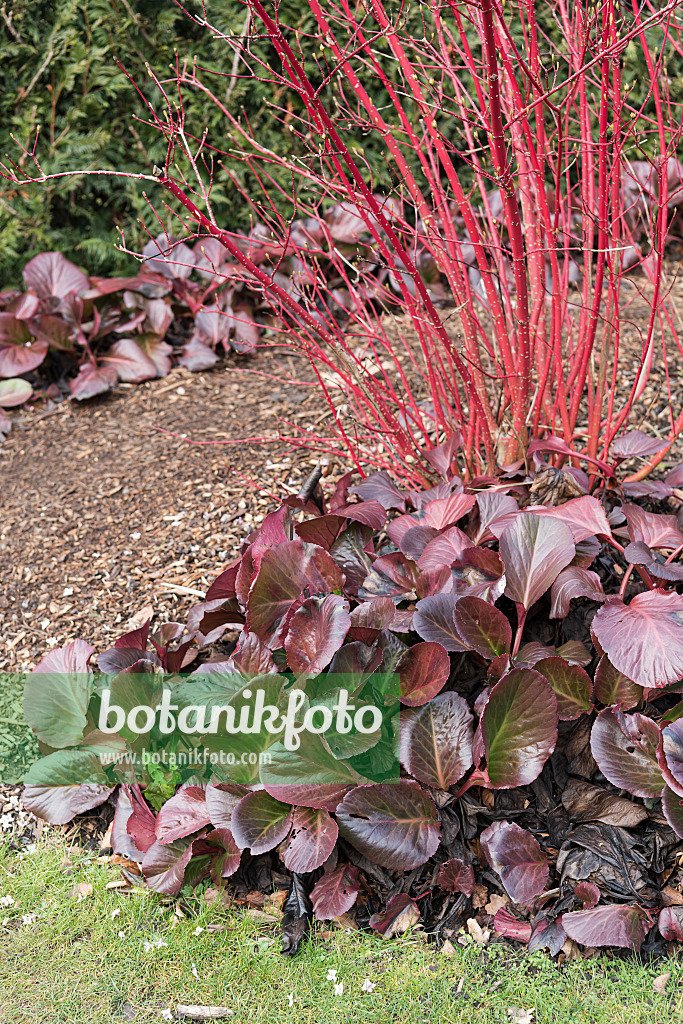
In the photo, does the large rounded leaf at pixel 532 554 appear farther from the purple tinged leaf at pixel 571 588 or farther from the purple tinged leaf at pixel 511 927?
the purple tinged leaf at pixel 511 927

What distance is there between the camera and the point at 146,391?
11.6 ft

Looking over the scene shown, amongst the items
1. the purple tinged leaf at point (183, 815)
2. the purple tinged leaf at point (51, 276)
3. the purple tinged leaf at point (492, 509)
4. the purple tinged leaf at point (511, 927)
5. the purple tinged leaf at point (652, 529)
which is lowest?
the purple tinged leaf at point (511, 927)

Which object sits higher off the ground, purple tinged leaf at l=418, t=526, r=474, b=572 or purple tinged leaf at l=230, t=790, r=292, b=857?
purple tinged leaf at l=418, t=526, r=474, b=572

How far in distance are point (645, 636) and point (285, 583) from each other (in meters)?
0.83

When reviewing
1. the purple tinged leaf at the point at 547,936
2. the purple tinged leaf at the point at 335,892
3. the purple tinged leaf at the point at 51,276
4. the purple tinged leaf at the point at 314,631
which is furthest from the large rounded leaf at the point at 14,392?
the purple tinged leaf at the point at 547,936

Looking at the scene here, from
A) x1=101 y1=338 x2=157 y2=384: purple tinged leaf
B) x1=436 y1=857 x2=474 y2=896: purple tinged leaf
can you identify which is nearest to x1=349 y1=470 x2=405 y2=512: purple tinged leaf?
x1=436 y1=857 x2=474 y2=896: purple tinged leaf

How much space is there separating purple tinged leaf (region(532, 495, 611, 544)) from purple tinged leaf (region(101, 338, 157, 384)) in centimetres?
213

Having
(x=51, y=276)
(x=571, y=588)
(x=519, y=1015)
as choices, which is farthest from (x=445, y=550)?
(x=51, y=276)

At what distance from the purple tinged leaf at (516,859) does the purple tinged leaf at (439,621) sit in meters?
0.40

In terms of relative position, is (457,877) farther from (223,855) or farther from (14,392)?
(14,392)

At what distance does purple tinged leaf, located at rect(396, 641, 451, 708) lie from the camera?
1.83m

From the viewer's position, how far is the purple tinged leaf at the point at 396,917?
1.76 m

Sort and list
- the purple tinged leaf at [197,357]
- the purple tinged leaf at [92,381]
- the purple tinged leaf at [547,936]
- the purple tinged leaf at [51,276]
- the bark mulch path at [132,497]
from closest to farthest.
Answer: the purple tinged leaf at [547,936] → the bark mulch path at [132,497] → the purple tinged leaf at [92,381] → the purple tinged leaf at [197,357] → the purple tinged leaf at [51,276]

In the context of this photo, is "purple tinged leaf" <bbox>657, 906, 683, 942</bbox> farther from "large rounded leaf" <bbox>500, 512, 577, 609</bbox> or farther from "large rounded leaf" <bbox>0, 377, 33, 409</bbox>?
"large rounded leaf" <bbox>0, 377, 33, 409</bbox>
